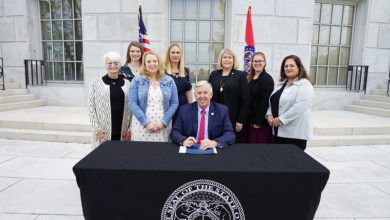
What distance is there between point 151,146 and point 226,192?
855mm

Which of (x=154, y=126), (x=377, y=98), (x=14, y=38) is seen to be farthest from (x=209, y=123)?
(x=14, y=38)

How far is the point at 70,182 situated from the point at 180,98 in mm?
1886

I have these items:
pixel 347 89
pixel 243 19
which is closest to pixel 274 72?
pixel 243 19

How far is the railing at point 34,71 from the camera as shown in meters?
8.19

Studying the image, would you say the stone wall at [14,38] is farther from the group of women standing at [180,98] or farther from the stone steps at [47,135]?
the group of women standing at [180,98]

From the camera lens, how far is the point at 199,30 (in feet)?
24.7

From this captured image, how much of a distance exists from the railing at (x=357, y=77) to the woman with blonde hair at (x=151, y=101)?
7772 mm

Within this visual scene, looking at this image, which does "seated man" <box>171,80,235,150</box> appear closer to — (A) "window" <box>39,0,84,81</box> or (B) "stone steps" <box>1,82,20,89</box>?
(A) "window" <box>39,0,84,81</box>

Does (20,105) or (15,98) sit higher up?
(15,98)

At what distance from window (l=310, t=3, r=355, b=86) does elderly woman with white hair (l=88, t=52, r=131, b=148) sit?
7.45 meters

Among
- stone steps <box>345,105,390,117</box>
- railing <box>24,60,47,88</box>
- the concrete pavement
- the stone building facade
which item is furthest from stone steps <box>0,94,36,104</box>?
stone steps <box>345,105,390,117</box>

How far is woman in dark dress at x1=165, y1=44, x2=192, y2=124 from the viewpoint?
309 centimetres

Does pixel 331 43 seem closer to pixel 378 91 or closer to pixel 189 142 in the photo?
pixel 378 91

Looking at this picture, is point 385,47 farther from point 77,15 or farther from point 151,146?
point 77,15
